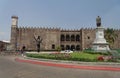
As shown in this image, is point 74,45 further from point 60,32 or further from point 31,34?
point 31,34

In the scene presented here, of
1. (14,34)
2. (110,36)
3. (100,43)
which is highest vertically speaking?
(14,34)

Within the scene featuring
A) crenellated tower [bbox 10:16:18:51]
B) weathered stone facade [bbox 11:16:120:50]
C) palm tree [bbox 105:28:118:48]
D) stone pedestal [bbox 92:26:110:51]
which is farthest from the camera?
weathered stone facade [bbox 11:16:120:50]

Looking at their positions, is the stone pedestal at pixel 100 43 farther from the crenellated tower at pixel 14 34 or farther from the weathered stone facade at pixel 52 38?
the crenellated tower at pixel 14 34

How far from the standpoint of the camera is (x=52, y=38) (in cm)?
6975

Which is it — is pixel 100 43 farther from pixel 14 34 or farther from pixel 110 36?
pixel 14 34

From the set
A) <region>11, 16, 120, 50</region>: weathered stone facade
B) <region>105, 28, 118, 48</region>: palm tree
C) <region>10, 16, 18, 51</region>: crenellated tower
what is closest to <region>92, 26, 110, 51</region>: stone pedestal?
<region>105, 28, 118, 48</region>: palm tree

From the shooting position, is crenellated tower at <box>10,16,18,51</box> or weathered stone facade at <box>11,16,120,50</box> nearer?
crenellated tower at <box>10,16,18,51</box>

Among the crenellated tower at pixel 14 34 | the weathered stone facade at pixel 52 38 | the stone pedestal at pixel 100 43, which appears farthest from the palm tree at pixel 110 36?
the crenellated tower at pixel 14 34

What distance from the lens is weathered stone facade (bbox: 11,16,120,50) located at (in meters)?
67.9

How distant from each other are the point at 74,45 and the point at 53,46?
9634 millimetres

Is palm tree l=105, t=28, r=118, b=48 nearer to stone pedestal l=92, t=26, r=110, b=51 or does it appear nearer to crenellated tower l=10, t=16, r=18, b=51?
stone pedestal l=92, t=26, r=110, b=51

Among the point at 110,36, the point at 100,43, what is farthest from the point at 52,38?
the point at 100,43

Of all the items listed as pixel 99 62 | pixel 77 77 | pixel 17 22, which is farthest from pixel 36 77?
pixel 17 22

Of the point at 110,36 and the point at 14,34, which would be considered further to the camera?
the point at 14,34
